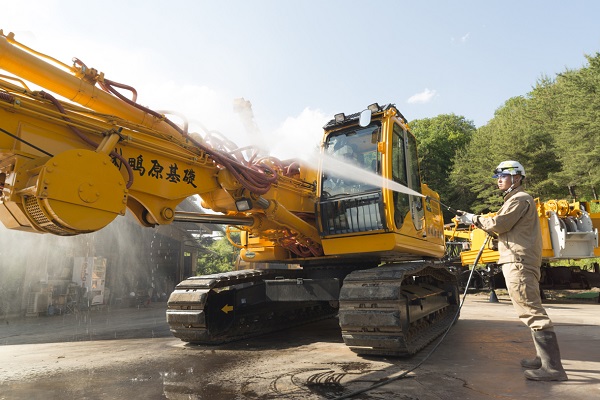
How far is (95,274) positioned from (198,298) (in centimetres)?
1140

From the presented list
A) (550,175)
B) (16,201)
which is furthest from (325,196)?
(550,175)

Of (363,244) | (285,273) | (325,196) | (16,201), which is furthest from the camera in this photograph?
(285,273)

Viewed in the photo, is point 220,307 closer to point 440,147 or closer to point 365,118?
point 365,118

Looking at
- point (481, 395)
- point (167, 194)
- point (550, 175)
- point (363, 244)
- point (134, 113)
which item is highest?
point (550, 175)

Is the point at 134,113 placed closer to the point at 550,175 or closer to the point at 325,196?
the point at 325,196

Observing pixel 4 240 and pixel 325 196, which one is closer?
pixel 325 196

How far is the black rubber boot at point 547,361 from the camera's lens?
147 inches

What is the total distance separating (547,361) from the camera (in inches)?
149

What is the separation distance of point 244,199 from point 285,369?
190 centimetres

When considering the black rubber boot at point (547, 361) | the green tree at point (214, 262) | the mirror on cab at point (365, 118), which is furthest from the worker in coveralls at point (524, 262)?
the green tree at point (214, 262)

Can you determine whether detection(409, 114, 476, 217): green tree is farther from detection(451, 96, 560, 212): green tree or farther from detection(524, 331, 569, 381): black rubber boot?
detection(524, 331, 569, 381): black rubber boot

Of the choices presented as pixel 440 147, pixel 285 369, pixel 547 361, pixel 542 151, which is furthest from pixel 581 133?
pixel 285 369

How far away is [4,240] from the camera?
12.6 metres

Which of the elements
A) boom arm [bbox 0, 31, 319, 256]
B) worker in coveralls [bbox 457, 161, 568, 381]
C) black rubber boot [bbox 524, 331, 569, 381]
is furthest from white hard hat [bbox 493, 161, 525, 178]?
boom arm [bbox 0, 31, 319, 256]
